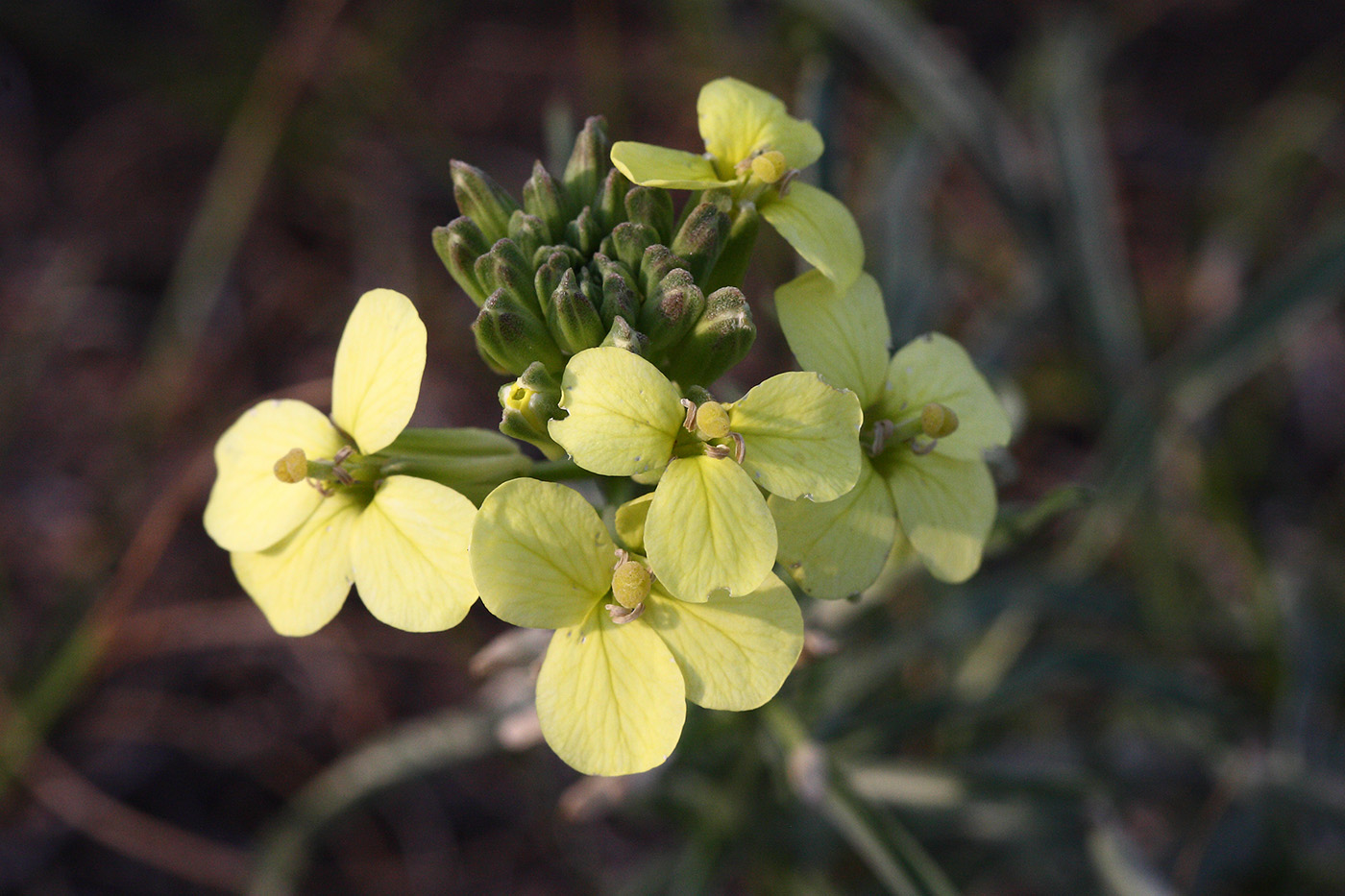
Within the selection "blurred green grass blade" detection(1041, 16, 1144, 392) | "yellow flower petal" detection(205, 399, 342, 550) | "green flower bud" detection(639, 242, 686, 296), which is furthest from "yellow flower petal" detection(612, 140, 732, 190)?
"blurred green grass blade" detection(1041, 16, 1144, 392)

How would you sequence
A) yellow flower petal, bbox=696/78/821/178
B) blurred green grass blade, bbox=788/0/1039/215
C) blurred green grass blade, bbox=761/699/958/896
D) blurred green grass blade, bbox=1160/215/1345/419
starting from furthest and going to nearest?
blurred green grass blade, bbox=788/0/1039/215, blurred green grass blade, bbox=1160/215/1345/419, blurred green grass blade, bbox=761/699/958/896, yellow flower petal, bbox=696/78/821/178

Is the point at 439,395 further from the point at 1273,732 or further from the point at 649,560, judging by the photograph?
the point at 1273,732

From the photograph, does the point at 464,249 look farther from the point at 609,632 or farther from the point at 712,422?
the point at 609,632

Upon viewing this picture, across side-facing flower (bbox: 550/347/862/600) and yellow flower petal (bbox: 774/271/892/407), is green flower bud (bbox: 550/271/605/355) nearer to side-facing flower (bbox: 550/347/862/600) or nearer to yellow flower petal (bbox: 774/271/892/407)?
side-facing flower (bbox: 550/347/862/600)

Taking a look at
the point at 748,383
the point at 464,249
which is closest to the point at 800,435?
the point at 464,249

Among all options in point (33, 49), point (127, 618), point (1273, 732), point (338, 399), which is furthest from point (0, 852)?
point (1273, 732)

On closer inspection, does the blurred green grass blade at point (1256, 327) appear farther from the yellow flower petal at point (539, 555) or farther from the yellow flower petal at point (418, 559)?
the yellow flower petal at point (418, 559)

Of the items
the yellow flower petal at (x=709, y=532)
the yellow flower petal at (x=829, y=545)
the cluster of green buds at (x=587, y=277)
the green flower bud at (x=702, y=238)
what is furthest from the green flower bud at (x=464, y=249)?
the yellow flower petal at (x=829, y=545)
